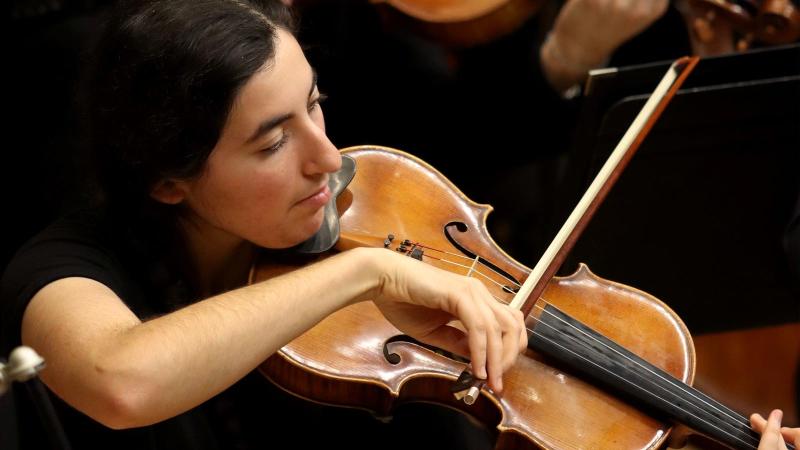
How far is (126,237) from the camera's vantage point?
1056 millimetres

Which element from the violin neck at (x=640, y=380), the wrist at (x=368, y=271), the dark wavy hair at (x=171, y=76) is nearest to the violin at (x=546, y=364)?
the violin neck at (x=640, y=380)

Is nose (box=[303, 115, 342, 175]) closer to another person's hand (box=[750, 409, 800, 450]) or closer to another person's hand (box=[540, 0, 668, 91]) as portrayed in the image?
another person's hand (box=[750, 409, 800, 450])

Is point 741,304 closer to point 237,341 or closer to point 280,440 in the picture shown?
point 280,440

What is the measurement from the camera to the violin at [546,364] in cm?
98

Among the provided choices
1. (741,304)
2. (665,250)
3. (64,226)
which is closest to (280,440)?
(64,226)

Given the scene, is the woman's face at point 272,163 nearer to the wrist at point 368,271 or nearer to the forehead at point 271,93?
the forehead at point 271,93

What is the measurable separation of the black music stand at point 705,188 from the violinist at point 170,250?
0.44m

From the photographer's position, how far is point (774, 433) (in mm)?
984

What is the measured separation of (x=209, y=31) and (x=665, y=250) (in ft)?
2.83

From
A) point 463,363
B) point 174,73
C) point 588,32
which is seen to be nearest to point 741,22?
point 588,32

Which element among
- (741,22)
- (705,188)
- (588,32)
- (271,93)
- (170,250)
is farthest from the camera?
(588,32)

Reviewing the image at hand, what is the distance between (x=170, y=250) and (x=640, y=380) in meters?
0.63

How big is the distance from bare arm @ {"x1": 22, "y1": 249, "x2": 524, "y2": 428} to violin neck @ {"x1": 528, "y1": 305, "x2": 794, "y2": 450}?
0.40 feet

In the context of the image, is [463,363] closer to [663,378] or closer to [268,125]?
[663,378]
